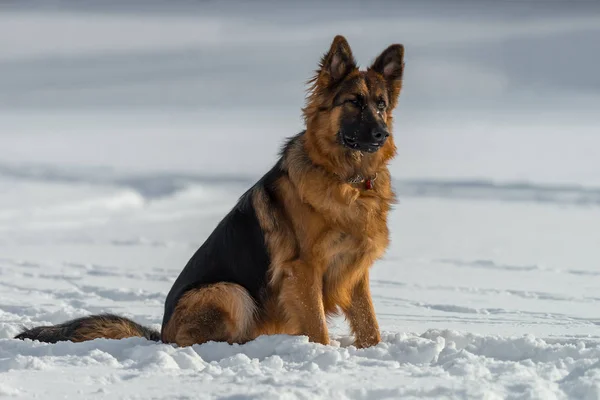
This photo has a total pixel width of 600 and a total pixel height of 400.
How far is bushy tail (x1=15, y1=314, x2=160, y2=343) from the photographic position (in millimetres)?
6414

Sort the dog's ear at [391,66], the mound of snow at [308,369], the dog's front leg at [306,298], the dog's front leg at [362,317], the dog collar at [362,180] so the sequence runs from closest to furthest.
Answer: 1. the mound of snow at [308,369]
2. the dog's front leg at [306,298]
3. the dog collar at [362,180]
4. the dog's front leg at [362,317]
5. the dog's ear at [391,66]

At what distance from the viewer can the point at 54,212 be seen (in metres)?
18.4

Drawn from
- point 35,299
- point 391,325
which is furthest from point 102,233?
point 391,325

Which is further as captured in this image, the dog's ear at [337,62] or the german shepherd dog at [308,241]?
the dog's ear at [337,62]

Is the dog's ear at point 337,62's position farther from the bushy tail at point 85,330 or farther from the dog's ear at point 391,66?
the bushy tail at point 85,330

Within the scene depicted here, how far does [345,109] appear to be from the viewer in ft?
21.3

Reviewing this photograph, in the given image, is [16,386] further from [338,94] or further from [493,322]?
[493,322]

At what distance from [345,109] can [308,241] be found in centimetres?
119

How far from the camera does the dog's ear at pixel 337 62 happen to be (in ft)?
21.2

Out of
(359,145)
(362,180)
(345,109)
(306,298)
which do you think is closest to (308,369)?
(306,298)

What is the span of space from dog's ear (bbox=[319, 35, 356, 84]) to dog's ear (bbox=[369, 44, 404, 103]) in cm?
30

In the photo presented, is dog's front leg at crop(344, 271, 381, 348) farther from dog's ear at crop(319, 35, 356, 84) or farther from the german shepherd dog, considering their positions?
dog's ear at crop(319, 35, 356, 84)

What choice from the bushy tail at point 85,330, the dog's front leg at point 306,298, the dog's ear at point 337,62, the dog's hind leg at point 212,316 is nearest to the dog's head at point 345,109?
the dog's ear at point 337,62

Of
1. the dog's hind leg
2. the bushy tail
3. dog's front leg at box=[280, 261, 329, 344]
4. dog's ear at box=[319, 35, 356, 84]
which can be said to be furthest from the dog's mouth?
the bushy tail
